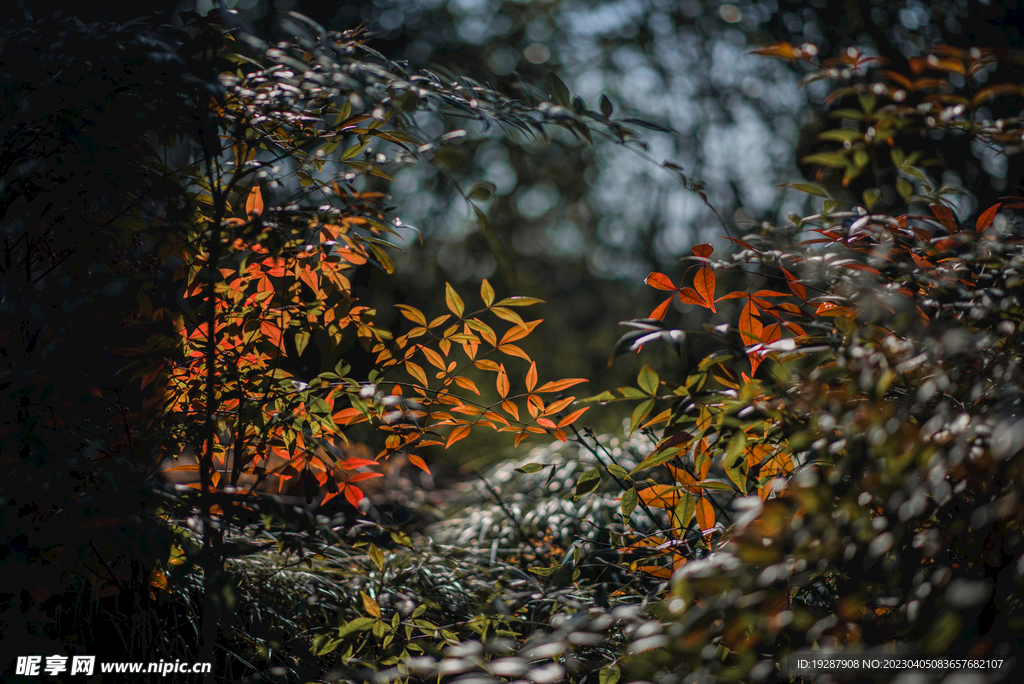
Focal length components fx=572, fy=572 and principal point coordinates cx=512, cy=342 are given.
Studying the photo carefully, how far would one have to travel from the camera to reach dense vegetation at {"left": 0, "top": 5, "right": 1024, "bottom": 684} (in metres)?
0.66

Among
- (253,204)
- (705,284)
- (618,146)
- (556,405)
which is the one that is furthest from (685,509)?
(618,146)

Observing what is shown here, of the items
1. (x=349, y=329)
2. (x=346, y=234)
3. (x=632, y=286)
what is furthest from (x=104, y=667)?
(x=632, y=286)

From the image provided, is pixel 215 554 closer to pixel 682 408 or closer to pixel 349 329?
pixel 349 329

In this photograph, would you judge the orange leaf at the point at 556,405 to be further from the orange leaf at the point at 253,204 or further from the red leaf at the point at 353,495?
the orange leaf at the point at 253,204

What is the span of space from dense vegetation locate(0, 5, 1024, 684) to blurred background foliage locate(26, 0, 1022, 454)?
1955 millimetres

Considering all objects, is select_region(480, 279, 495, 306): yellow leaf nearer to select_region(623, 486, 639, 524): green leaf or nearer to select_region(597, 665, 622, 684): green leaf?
select_region(623, 486, 639, 524): green leaf

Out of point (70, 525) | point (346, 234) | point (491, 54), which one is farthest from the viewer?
point (491, 54)

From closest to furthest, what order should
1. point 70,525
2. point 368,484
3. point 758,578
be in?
point 758,578 < point 70,525 < point 368,484

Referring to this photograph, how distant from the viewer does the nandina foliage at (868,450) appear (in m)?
0.60

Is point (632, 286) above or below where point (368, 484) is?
above

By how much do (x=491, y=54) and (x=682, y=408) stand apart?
590 cm

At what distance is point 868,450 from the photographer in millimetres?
713

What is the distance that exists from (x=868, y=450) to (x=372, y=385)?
787 millimetres

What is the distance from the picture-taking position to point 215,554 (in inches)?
36.7
